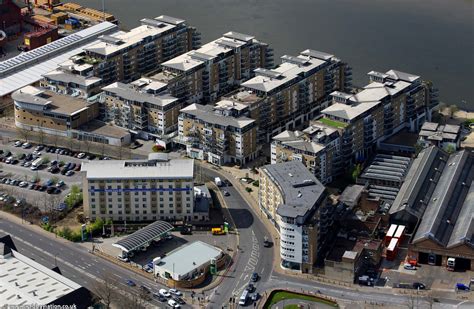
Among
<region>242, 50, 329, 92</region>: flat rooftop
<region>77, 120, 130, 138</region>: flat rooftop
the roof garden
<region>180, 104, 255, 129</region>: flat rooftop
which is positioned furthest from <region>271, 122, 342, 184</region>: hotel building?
<region>77, 120, 130, 138</region>: flat rooftop

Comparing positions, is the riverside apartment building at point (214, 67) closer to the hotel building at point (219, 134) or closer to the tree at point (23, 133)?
the hotel building at point (219, 134)

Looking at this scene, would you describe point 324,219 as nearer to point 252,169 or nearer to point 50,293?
point 252,169

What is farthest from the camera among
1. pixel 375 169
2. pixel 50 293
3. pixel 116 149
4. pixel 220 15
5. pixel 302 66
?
pixel 220 15

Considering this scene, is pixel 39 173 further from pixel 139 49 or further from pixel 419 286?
pixel 419 286

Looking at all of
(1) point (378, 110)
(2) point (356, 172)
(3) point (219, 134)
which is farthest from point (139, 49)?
(2) point (356, 172)

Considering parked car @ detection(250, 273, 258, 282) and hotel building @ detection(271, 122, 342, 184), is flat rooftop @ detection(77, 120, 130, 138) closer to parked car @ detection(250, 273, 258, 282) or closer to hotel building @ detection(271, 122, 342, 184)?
hotel building @ detection(271, 122, 342, 184)

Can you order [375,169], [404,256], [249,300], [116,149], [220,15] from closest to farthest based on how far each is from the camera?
[249,300] → [404,256] → [375,169] → [116,149] → [220,15]

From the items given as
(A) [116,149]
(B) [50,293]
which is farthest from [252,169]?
(B) [50,293]

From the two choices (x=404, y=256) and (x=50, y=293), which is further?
(x=404, y=256)
